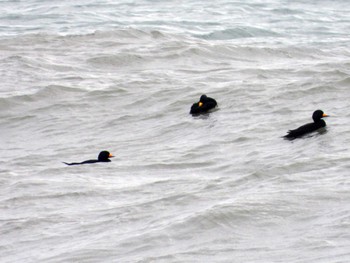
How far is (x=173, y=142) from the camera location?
57.6 ft

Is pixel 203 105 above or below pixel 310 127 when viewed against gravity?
below

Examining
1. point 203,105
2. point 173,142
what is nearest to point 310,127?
point 173,142

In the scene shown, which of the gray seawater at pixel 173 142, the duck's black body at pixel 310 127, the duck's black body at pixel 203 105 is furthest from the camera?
the duck's black body at pixel 203 105

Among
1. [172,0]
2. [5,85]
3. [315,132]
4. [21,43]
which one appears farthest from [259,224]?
[172,0]

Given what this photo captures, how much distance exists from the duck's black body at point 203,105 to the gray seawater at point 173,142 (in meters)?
0.22

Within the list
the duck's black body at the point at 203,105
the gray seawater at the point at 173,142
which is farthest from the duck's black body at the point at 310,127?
the duck's black body at the point at 203,105

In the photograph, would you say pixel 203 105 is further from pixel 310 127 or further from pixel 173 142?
pixel 310 127

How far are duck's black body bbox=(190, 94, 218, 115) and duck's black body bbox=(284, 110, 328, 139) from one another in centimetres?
278

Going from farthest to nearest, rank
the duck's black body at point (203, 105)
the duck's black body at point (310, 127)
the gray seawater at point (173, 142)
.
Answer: the duck's black body at point (203, 105) → the duck's black body at point (310, 127) → the gray seawater at point (173, 142)

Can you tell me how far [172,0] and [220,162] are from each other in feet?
86.9

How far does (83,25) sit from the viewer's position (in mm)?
33781

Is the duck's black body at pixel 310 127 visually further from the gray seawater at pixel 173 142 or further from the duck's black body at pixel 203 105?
the duck's black body at pixel 203 105

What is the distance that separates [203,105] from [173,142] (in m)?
2.09

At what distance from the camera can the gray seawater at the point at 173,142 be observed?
11492mm
